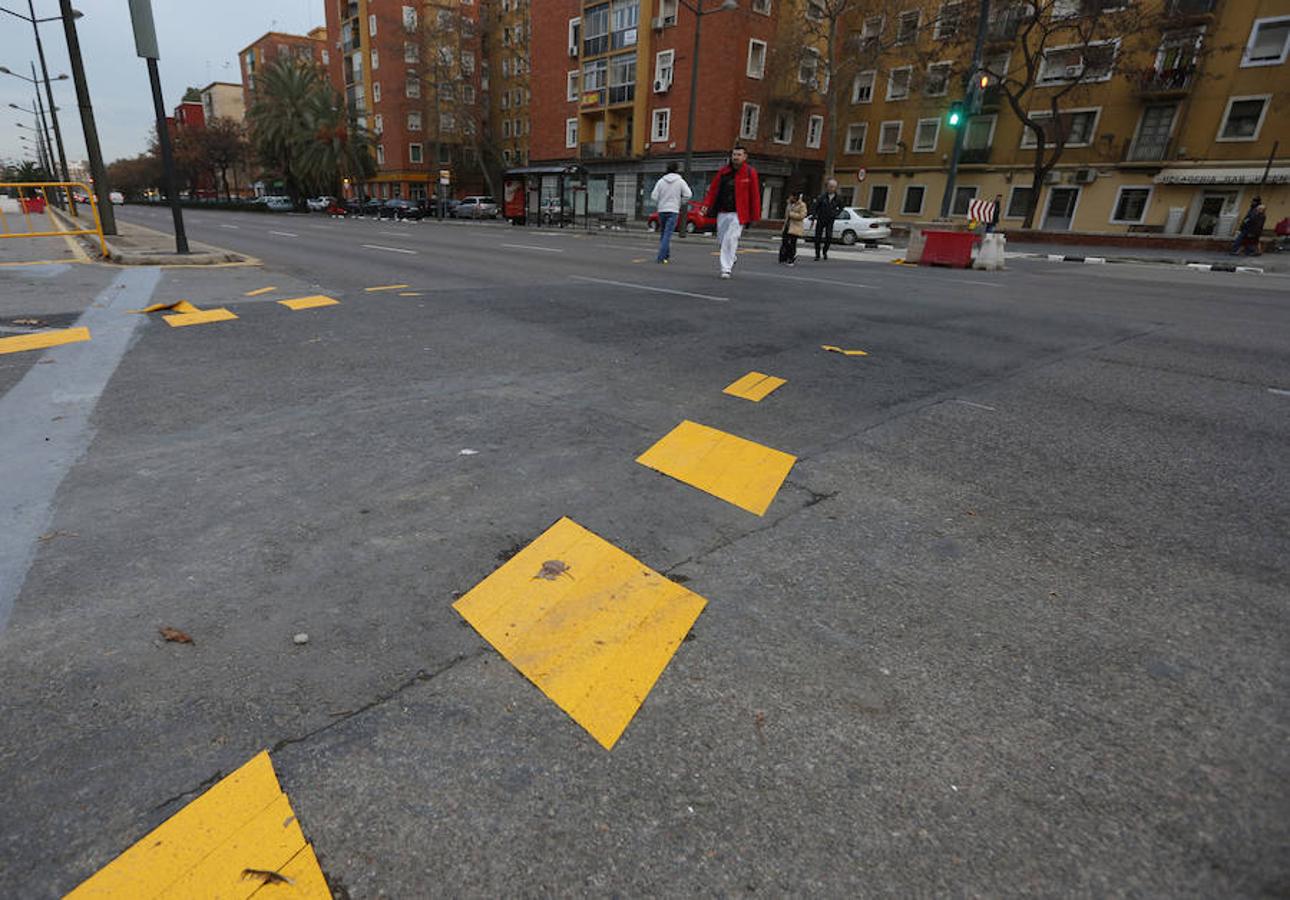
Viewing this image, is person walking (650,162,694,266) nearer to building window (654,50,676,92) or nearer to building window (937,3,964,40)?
building window (937,3,964,40)

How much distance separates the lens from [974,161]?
124 ft

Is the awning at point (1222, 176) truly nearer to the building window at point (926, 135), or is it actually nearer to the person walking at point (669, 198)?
the building window at point (926, 135)

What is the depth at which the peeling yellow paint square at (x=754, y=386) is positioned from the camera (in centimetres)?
→ 459

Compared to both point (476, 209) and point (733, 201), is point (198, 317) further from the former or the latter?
point (476, 209)

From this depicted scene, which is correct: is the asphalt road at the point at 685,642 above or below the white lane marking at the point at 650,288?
below

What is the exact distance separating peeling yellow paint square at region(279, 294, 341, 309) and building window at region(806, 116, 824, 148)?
41761 mm

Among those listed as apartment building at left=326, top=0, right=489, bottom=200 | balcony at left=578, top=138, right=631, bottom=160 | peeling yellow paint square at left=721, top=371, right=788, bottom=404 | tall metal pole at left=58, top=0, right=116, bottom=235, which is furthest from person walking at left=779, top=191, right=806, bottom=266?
apartment building at left=326, top=0, right=489, bottom=200

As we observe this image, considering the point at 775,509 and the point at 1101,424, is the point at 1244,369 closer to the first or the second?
the point at 1101,424

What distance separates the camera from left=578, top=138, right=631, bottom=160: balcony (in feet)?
145

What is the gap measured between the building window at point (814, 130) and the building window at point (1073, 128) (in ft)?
40.5

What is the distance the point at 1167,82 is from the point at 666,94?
84.1 ft

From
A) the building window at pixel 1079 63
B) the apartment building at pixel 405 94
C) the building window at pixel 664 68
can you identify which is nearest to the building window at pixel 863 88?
the building window at pixel 1079 63

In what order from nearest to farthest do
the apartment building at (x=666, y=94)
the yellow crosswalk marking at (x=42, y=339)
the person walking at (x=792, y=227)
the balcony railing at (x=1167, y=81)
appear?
the yellow crosswalk marking at (x=42, y=339) < the person walking at (x=792, y=227) < the balcony railing at (x=1167, y=81) < the apartment building at (x=666, y=94)

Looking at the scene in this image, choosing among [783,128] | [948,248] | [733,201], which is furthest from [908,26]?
[733,201]
